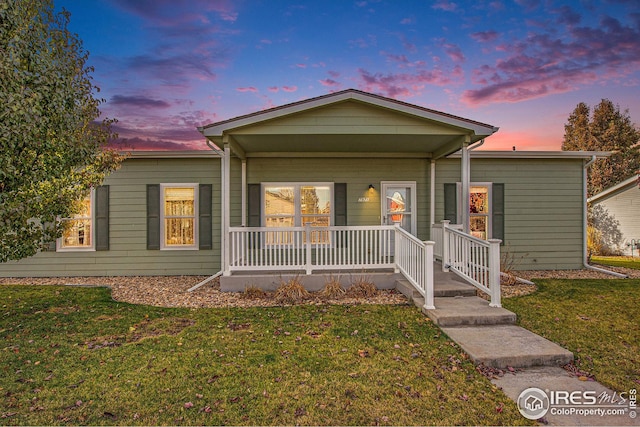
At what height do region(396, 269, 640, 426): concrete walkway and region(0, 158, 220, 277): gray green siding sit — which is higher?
region(0, 158, 220, 277): gray green siding

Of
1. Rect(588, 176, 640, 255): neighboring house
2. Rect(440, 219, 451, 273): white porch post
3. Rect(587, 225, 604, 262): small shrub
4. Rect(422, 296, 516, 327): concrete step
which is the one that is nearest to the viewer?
Rect(422, 296, 516, 327): concrete step

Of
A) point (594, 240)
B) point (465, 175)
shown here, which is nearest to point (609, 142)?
point (594, 240)

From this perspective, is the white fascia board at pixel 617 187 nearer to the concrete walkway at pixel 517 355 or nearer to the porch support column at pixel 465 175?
the porch support column at pixel 465 175

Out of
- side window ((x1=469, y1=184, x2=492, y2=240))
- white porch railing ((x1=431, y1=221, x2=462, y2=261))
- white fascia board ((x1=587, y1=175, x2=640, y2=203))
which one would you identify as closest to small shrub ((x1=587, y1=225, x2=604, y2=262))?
white fascia board ((x1=587, y1=175, x2=640, y2=203))

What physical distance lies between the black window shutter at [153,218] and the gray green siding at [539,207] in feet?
25.2

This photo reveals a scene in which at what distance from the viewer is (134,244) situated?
830 centimetres

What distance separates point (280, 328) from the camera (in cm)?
433

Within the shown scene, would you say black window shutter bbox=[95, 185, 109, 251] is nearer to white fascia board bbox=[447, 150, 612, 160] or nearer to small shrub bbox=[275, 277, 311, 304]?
small shrub bbox=[275, 277, 311, 304]

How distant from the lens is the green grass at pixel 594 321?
10.5 ft

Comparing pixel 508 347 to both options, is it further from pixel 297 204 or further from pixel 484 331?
pixel 297 204

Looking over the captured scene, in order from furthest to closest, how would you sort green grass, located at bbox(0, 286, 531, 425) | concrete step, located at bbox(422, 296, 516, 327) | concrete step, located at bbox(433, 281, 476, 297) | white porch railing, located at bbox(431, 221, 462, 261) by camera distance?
white porch railing, located at bbox(431, 221, 462, 261)
concrete step, located at bbox(433, 281, 476, 297)
concrete step, located at bbox(422, 296, 516, 327)
green grass, located at bbox(0, 286, 531, 425)

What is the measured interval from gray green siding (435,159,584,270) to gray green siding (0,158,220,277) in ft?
22.5

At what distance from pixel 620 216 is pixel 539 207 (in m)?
10.5

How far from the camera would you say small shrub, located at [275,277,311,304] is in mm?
5711
